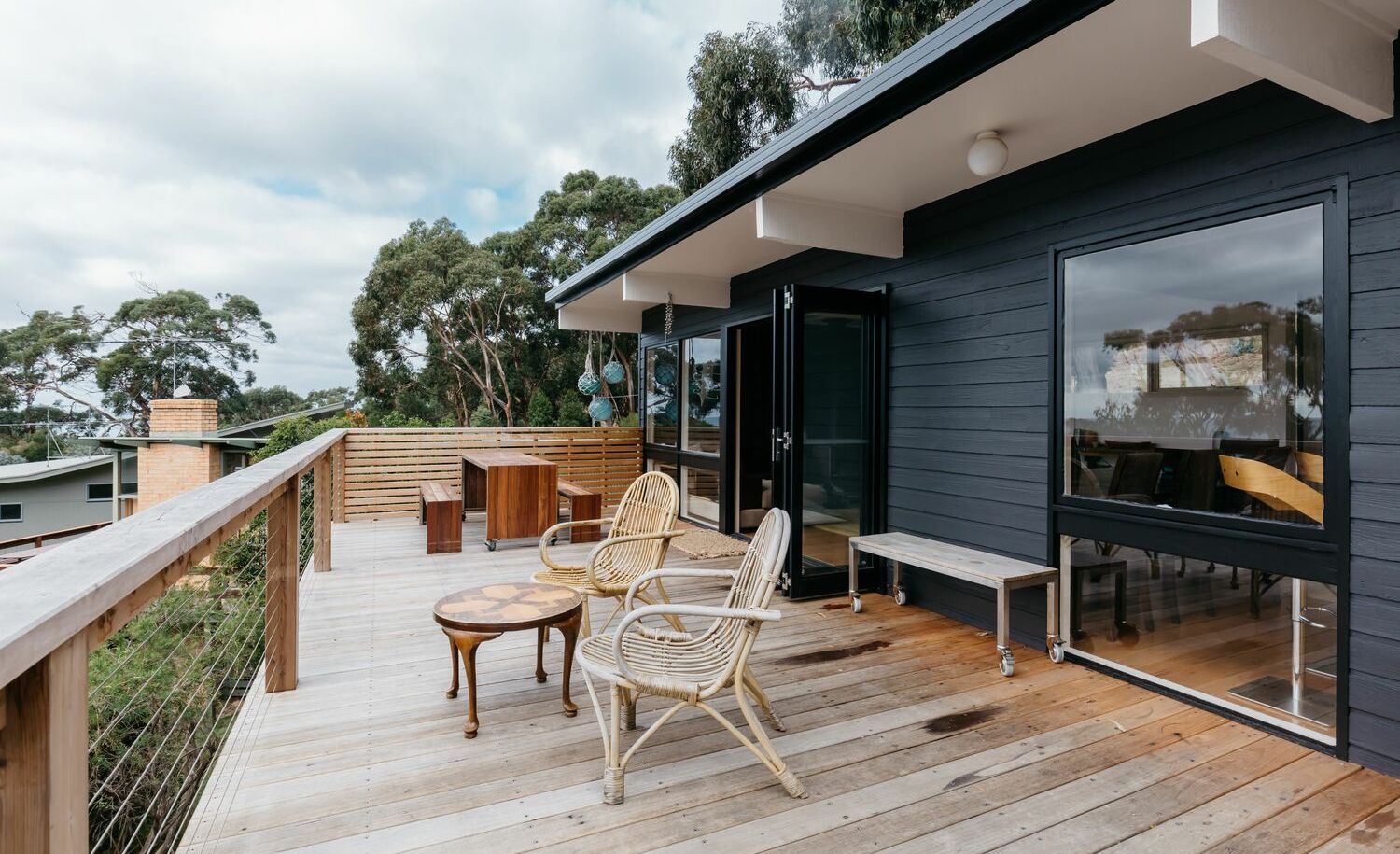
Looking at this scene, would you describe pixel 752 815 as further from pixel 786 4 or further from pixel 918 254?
pixel 786 4

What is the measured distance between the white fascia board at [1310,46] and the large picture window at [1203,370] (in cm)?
41

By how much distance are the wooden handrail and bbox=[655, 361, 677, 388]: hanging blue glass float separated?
6.20 m

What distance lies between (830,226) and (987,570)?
2136mm

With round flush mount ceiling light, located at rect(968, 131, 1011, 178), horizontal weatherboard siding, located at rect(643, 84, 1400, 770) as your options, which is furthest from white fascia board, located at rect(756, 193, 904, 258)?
round flush mount ceiling light, located at rect(968, 131, 1011, 178)

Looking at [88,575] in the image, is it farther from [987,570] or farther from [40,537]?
[40,537]

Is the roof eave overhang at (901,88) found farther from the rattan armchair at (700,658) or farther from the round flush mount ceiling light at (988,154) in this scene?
the rattan armchair at (700,658)

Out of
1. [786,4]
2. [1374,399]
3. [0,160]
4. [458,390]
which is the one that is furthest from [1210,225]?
[0,160]

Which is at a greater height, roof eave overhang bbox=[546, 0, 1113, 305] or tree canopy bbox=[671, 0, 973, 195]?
tree canopy bbox=[671, 0, 973, 195]

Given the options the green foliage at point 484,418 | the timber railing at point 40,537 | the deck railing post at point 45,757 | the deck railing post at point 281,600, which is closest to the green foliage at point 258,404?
the timber railing at point 40,537

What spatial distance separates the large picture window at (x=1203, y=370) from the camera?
8.28 ft

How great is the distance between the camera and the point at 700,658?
2303 mm

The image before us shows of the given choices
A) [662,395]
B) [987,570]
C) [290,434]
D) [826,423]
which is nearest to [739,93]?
[662,395]

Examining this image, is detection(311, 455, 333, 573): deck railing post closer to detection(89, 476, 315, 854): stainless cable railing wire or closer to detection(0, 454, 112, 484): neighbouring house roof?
detection(89, 476, 315, 854): stainless cable railing wire

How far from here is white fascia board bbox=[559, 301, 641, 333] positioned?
28.2 feet
